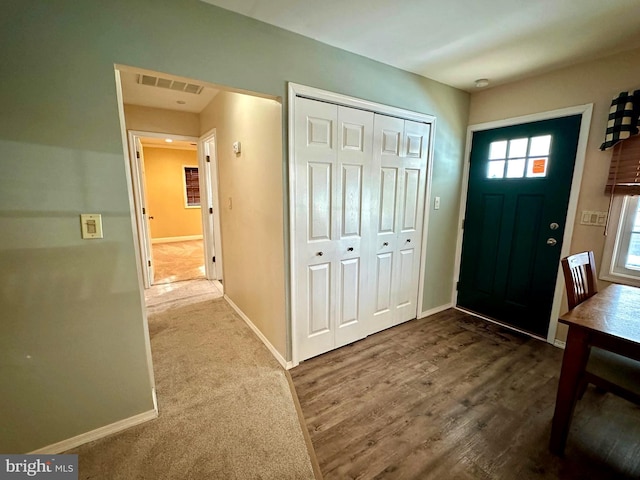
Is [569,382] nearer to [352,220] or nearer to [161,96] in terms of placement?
[352,220]

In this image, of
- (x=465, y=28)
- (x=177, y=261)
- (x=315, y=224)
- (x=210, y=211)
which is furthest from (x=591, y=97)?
(x=177, y=261)

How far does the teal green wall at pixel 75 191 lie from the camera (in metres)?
1.21

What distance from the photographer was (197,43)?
150 centimetres

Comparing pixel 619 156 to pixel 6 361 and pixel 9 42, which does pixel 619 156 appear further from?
pixel 6 361

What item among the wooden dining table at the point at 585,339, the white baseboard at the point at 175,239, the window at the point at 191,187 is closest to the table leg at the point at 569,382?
the wooden dining table at the point at 585,339

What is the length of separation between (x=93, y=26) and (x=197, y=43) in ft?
1.49

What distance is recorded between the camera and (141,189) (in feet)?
12.2

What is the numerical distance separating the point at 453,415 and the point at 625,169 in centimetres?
218

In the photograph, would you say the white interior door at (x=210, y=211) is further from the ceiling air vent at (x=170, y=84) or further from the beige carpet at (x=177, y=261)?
the ceiling air vent at (x=170, y=84)

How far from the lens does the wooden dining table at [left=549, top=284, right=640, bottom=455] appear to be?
122 cm

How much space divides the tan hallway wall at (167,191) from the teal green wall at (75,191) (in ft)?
18.7

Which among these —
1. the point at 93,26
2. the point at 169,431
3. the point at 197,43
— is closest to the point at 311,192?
the point at 197,43

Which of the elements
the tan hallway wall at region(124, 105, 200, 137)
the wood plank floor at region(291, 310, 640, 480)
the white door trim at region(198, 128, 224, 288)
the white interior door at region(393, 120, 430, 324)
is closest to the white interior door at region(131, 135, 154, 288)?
the tan hallway wall at region(124, 105, 200, 137)

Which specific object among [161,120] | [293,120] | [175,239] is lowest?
[175,239]
